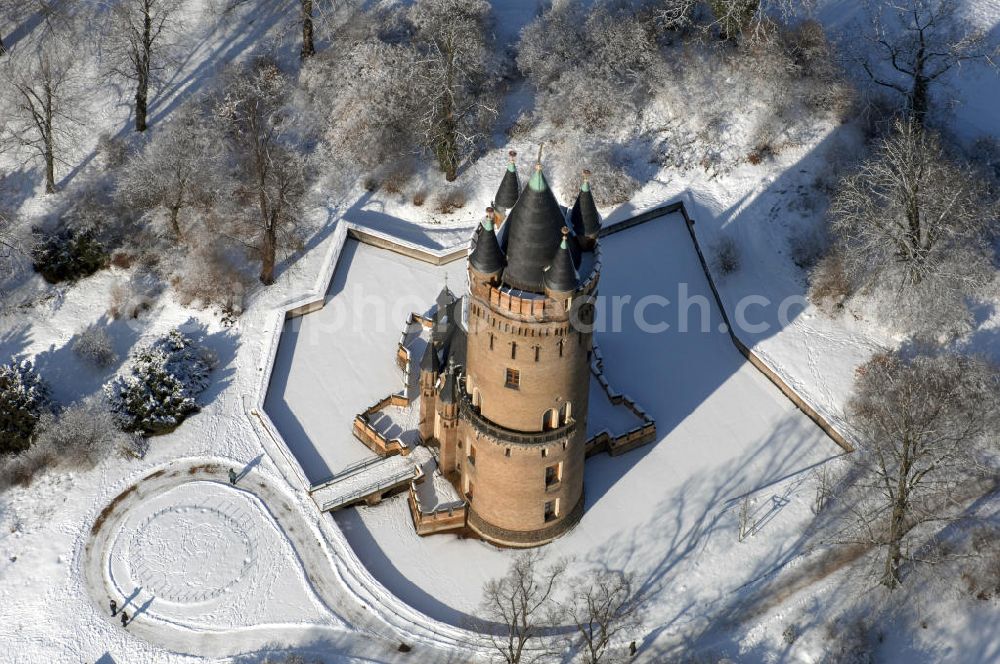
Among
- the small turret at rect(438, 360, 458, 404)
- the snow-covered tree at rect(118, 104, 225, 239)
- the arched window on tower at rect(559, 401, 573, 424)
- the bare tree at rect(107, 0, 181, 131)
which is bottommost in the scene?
the arched window on tower at rect(559, 401, 573, 424)

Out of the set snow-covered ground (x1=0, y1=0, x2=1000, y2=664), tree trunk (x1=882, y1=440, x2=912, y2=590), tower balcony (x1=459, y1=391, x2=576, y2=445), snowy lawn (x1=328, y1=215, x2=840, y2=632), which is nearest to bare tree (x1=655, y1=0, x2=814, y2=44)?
snow-covered ground (x1=0, y1=0, x2=1000, y2=664)

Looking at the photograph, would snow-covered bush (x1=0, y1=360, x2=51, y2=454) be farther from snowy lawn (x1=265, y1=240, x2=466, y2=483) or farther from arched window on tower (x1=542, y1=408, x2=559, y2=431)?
arched window on tower (x1=542, y1=408, x2=559, y2=431)

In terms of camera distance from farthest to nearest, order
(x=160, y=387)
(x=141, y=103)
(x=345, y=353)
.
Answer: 1. (x=141, y=103)
2. (x=345, y=353)
3. (x=160, y=387)

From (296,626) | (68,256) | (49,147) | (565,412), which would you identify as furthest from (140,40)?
(565,412)

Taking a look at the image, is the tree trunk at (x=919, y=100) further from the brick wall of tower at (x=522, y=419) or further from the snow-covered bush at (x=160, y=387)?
the snow-covered bush at (x=160, y=387)

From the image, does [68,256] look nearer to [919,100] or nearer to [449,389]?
[449,389]

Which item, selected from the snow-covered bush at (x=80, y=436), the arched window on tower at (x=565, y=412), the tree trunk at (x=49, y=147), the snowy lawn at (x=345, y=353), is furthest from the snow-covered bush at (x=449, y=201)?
the arched window on tower at (x=565, y=412)
